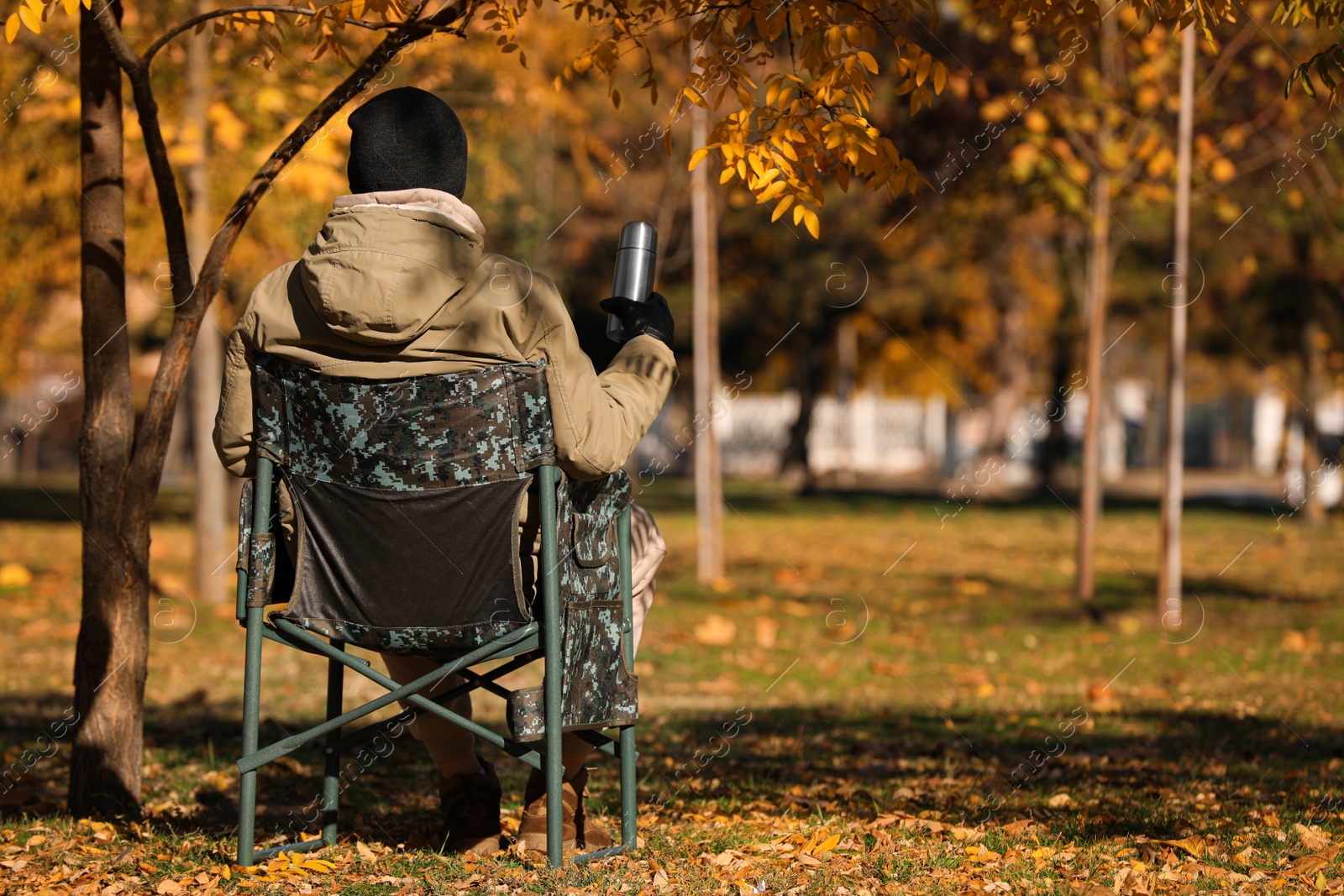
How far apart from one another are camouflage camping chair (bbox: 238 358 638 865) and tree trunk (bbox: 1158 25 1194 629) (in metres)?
7.02

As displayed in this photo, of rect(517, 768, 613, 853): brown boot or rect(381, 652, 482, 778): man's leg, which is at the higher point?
rect(381, 652, 482, 778): man's leg

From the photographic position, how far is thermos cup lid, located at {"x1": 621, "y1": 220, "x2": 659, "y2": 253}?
3555 mm

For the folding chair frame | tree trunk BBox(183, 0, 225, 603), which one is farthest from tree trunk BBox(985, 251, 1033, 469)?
the folding chair frame

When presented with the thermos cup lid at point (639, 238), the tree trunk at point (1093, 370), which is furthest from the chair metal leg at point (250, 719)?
the tree trunk at point (1093, 370)

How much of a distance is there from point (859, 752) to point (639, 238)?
288cm

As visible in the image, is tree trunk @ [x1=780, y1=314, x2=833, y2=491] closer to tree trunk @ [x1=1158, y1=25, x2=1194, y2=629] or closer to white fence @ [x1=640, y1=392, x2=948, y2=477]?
white fence @ [x1=640, y1=392, x2=948, y2=477]

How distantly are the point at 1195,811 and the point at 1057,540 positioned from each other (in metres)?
13.9

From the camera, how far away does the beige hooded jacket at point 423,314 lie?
307 centimetres

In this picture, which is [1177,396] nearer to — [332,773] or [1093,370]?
[1093,370]

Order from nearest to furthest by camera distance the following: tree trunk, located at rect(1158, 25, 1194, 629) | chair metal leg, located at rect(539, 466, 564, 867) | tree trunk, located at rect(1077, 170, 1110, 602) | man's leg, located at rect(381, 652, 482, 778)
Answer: chair metal leg, located at rect(539, 466, 564, 867)
man's leg, located at rect(381, 652, 482, 778)
tree trunk, located at rect(1158, 25, 1194, 629)
tree trunk, located at rect(1077, 170, 1110, 602)

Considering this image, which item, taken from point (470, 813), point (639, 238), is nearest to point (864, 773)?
point (470, 813)

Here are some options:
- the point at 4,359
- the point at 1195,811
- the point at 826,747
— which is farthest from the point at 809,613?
the point at 4,359

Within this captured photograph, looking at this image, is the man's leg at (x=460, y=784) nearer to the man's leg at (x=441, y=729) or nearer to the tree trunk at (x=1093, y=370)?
the man's leg at (x=441, y=729)

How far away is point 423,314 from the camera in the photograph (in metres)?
3.07
